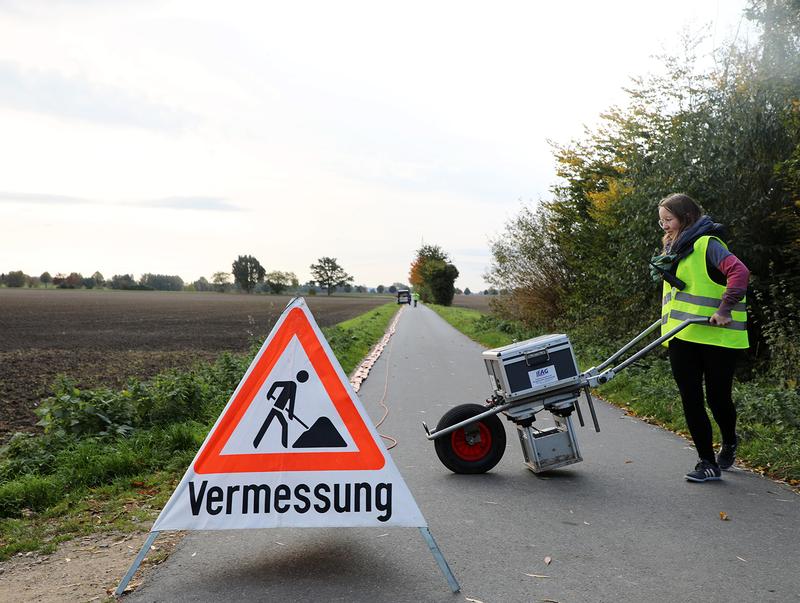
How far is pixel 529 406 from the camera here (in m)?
5.81

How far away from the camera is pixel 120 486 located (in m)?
5.95

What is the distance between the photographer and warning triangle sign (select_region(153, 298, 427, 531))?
389cm

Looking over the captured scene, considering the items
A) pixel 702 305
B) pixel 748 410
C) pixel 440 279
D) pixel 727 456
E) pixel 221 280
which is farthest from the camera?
pixel 221 280

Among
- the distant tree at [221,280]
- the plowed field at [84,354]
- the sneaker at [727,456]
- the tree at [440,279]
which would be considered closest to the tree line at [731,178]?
the sneaker at [727,456]

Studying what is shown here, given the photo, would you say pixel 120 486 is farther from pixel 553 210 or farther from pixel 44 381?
pixel 553 210

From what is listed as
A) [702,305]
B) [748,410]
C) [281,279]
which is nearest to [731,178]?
[748,410]

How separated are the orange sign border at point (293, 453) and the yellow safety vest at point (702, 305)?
3005 mm

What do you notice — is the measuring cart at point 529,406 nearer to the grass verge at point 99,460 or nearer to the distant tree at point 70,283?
the grass verge at point 99,460

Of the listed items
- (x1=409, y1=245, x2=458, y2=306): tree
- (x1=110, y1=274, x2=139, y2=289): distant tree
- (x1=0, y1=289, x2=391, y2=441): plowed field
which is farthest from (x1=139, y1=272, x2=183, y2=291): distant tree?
(x1=0, y1=289, x2=391, y2=441): plowed field

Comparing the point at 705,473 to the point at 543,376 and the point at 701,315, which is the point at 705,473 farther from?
the point at 543,376

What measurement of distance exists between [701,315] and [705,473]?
1276 millimetres

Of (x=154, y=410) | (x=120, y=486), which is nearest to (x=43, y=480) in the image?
(x=120, y=486)

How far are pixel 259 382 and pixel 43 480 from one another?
299 cm

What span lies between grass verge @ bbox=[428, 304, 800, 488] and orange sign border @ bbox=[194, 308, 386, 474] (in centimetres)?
387
